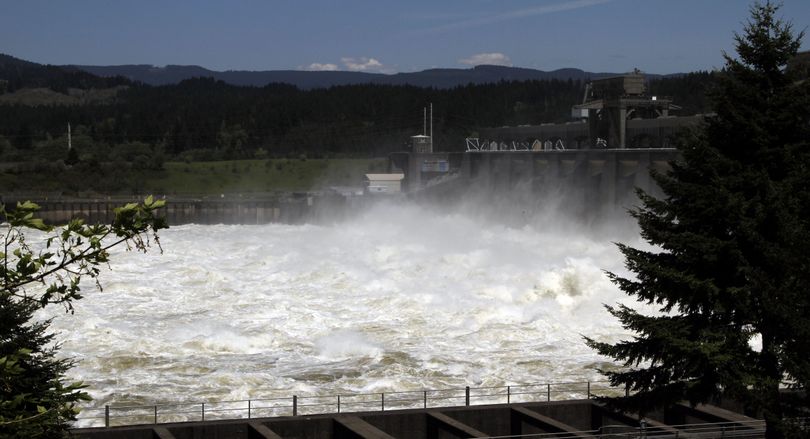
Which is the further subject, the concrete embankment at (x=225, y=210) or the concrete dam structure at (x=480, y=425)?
the concrete embankment at (x=225, y=210)

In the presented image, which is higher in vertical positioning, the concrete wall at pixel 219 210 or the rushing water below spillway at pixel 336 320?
the concrete wall at pixel 219 210

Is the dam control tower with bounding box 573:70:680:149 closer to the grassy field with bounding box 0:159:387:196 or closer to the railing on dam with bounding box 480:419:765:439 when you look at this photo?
the railing on dam with bounding box 480:419:765:439

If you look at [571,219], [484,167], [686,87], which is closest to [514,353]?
[571,219]

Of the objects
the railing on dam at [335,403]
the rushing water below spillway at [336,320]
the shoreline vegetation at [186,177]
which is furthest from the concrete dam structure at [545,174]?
the shoreline vegetation at [186,177]

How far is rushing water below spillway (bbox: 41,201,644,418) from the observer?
97.5 ft

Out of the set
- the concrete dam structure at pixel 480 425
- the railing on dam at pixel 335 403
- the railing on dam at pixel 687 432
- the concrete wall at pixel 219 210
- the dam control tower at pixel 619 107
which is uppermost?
the dam control tower at pixel 619 107

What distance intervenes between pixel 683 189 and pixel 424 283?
32.0 m

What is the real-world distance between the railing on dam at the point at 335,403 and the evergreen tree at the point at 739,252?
24.0ft

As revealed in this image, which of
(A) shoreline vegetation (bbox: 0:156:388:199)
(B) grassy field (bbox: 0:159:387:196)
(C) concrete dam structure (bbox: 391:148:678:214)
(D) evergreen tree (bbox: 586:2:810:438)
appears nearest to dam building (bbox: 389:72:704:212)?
(C) concrete dam structure (bbox: 391:148:678:214)

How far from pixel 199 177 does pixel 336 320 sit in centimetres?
11039

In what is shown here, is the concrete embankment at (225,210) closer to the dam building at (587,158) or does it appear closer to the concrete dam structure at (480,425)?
the dam building at (587,158)

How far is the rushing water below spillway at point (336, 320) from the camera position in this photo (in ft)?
97.5

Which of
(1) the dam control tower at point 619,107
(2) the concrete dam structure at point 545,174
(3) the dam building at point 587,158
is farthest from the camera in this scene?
(1) the dam control tower at point 619,107

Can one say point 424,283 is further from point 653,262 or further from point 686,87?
point 686,87
